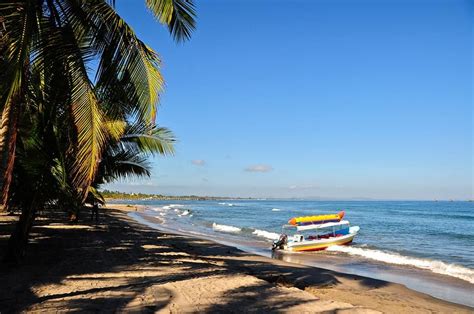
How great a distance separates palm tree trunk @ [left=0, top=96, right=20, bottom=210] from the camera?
4398mm

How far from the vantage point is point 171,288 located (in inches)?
292

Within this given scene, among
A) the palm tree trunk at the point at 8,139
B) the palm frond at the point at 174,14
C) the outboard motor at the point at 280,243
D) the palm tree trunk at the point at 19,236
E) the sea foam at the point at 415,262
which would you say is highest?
the palm frond at the point at 174,14

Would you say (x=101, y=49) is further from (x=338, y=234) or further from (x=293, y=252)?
(x=338, y=234)

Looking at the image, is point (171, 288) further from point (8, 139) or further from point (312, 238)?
point (312, 238)

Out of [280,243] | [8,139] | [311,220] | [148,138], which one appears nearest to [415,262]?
[311,220]

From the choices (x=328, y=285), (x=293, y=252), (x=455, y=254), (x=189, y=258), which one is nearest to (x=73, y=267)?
→ (x=189, y=258)

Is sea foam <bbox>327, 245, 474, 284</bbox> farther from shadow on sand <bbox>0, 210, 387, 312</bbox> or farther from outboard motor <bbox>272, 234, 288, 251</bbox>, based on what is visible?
shadow on sand <bbox>0, 210, 387, 312</bbox>

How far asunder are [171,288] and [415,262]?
11331 mm

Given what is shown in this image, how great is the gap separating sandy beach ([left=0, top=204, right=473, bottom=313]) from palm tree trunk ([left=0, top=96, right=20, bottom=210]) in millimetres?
2352

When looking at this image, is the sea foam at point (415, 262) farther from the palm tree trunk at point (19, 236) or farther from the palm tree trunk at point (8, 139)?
the palm tree trunk at point (8, 139)

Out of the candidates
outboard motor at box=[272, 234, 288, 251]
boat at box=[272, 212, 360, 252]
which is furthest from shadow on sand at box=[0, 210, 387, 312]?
boat at box=[272, 212, 360, 252]

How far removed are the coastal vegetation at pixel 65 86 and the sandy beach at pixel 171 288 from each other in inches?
67.6

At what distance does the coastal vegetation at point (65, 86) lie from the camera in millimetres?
4719

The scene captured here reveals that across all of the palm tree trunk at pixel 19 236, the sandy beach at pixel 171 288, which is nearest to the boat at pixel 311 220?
the sandy beach at pixel 171 288
